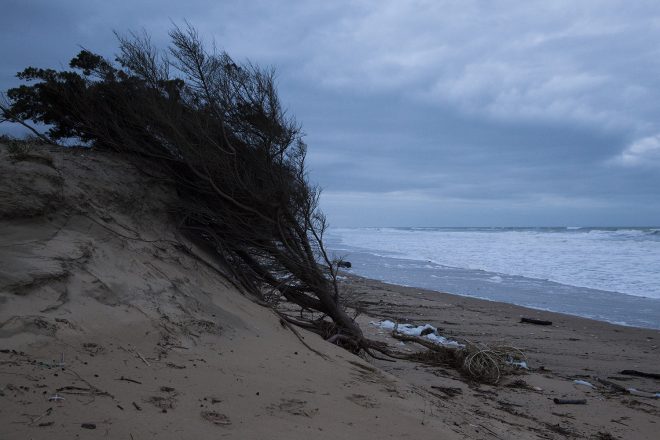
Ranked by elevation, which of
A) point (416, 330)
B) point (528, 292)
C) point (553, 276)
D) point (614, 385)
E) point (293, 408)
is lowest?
point (416, 330)

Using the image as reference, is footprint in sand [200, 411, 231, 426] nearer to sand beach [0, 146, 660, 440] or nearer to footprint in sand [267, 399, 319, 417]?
sand beach [0, 146, 660, 440]

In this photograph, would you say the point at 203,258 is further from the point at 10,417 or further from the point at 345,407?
the point at 10,417

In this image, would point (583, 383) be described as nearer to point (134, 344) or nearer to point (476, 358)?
point (476, 358)

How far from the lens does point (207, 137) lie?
6.18 meters

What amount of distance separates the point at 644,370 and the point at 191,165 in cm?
725

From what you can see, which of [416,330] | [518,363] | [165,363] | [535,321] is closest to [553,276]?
[535,321]

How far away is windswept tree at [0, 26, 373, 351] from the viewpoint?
623 cm

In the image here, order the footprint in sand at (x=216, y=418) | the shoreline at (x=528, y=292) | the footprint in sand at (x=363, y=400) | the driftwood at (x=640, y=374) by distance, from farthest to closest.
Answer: the shoreline at (x=528, y=292) → the driftwood at (x=640, y=374) → the footprint in sand at (x=363, y=400) → the footprint in sand at (x=216, y=418)

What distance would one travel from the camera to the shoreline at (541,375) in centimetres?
511

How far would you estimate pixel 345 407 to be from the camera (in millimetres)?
3865

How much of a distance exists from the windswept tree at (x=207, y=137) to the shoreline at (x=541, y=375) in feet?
5.98

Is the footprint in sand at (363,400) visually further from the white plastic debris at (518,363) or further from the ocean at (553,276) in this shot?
the ocean at (553,276)

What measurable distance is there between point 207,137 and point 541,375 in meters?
5.68

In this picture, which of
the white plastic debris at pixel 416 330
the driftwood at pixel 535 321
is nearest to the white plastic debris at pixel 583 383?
the white plastic debris at pixel 416 330
